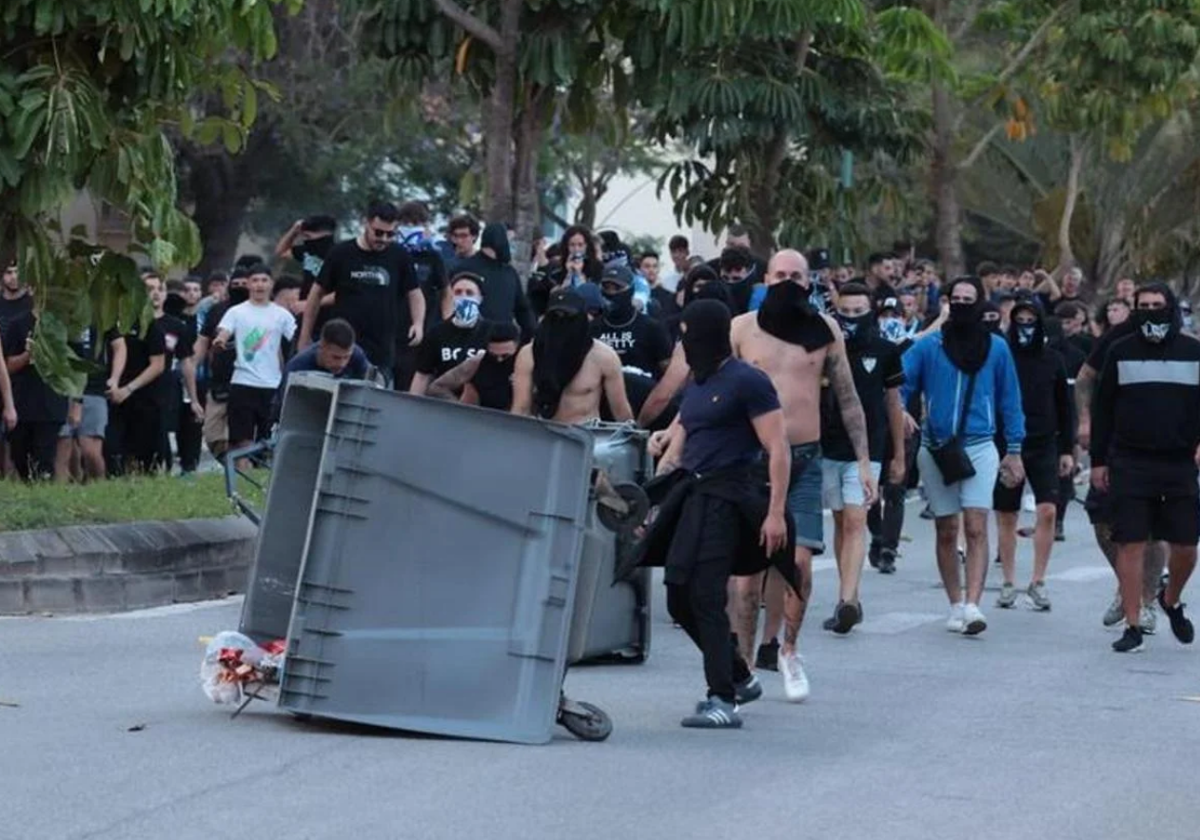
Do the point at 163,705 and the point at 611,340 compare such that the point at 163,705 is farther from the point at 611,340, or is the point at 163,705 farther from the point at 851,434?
the point at 611,340

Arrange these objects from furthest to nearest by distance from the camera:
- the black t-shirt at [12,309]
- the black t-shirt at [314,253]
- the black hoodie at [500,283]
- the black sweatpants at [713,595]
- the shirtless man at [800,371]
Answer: the black t-shirt at [12,309] < the black t-shirt at [314,253] < the black hoodie at [500,283] < the shirtless man at [800,371] < the black sweatpants at [713,595]

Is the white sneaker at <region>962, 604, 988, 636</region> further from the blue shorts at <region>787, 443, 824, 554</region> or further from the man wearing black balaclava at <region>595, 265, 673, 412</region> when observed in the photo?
the man wearing black balaclava at <region>595, 265, 673, 412</region>

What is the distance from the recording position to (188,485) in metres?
17.3

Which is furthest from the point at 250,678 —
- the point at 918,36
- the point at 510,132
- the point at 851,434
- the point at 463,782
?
the point at 918,36

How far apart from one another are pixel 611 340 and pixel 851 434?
3.02 m

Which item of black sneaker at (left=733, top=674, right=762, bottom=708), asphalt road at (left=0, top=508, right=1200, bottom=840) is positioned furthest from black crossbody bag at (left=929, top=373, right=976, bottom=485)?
black sneaker at (left=733, top=674, right=762, bottom=708)

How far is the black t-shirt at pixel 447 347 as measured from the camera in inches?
571

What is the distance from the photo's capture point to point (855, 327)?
14.5m

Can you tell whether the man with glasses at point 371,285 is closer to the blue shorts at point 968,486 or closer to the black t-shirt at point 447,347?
the black t-shirt at point 447,347

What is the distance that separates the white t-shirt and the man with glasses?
1.85 m

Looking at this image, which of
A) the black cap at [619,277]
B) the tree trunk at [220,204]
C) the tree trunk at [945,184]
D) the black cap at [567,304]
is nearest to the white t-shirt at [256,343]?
the black cap at [619,277]

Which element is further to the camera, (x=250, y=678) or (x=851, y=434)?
(x=851, y=434)

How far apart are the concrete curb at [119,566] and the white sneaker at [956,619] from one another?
379cm

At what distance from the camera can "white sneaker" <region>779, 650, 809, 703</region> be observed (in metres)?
11.4
